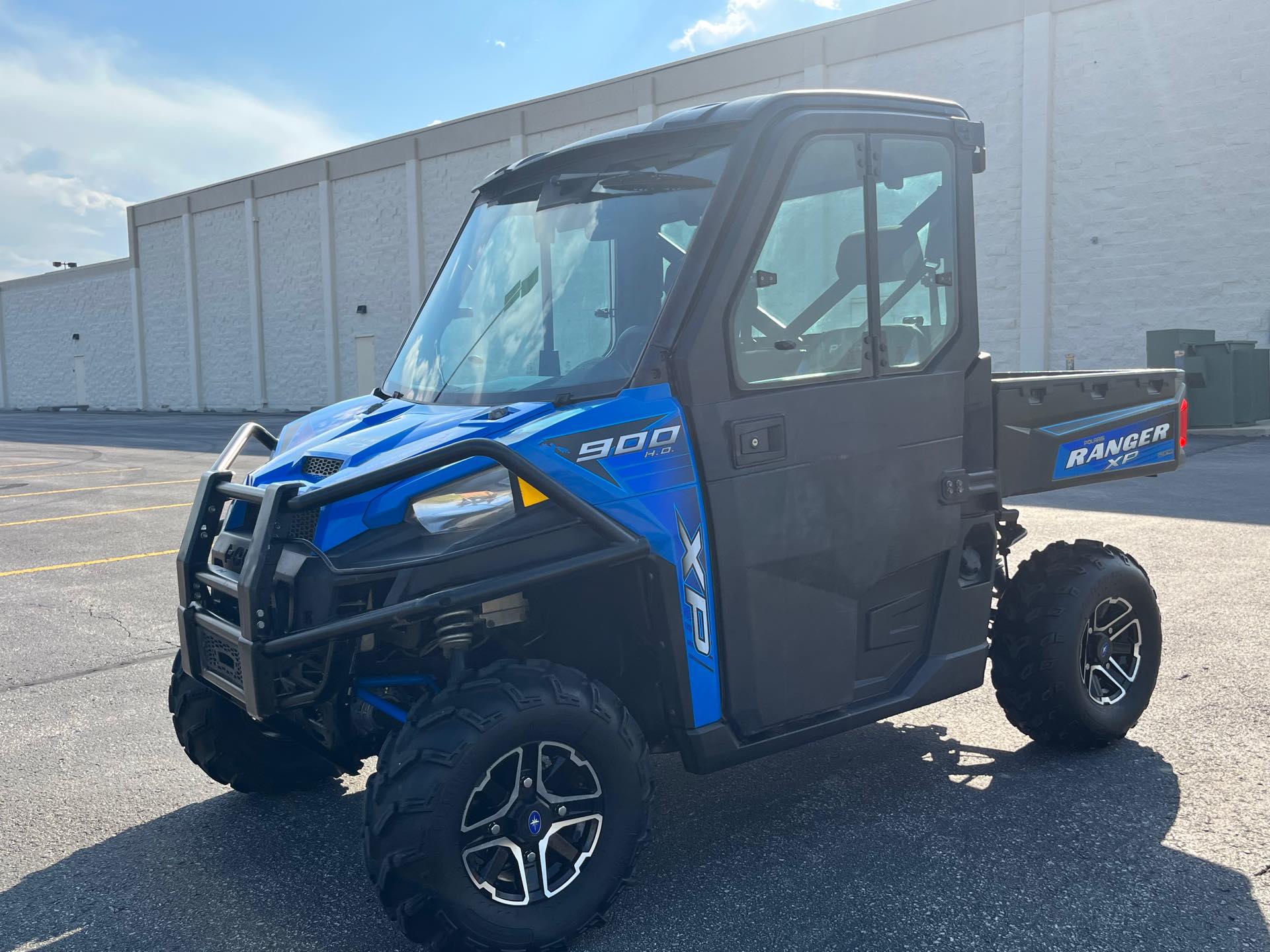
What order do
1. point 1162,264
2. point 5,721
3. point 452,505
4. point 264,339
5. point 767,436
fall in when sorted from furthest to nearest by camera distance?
point 264,339
point 1162,264
point 5,721
point 767,436
point 452,505

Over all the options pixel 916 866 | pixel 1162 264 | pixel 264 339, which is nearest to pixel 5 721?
pixel 916 866

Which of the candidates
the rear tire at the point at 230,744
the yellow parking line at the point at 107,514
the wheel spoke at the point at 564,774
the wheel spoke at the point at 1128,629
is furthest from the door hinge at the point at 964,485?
the yellow parking line at the point at 107,514

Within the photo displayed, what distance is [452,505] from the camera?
3.11m

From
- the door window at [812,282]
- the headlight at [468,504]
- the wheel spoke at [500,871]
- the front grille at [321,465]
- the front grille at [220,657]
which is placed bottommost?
the wheel spoke at [500,871]

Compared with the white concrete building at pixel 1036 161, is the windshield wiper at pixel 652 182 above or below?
below

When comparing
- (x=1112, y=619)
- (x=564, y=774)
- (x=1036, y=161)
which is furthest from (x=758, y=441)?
(x=1036, y=161)

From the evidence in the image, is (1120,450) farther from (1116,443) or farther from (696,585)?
(696,585)

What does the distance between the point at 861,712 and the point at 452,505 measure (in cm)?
156

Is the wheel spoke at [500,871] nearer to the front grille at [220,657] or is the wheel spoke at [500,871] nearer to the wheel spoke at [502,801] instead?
the wheel spoke at [502,801]

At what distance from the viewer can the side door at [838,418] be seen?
3336mm

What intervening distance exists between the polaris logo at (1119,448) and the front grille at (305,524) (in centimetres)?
299

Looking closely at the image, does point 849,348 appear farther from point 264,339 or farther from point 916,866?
point 264,339

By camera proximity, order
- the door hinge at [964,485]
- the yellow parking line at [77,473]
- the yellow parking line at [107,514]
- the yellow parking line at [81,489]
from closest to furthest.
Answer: the door hinge at [964,485]
the yellow parking line at [107,514]
the yellow parking line at [81,489]
the yellow parking line at [77,473]

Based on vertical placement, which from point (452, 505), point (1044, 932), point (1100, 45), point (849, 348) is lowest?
point (1044, 932)
